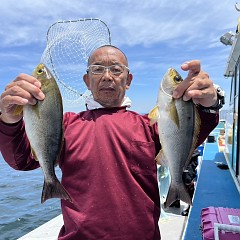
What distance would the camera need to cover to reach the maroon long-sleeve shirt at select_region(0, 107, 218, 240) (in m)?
2.11

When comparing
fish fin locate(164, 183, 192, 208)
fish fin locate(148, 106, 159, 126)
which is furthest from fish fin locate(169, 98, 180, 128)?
fish fin locate(164, 183, 192, 208)

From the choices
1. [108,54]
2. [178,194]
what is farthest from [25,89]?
[178,194]

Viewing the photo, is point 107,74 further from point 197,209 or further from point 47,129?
point 197,209

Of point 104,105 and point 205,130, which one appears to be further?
point 104,105

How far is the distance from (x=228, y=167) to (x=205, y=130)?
7.58m

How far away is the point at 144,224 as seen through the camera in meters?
2.16

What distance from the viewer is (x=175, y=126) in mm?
2096

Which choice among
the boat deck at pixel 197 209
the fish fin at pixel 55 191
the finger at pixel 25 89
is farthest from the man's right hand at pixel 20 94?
the boat deck at pixel 197 209

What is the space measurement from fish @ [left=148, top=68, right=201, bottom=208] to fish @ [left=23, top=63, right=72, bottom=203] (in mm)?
645

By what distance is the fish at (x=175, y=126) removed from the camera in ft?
6.80

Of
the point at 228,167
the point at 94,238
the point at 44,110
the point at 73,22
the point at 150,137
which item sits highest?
the point at 73,22

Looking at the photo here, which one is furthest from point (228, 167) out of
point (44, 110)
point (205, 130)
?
point (44, 110)

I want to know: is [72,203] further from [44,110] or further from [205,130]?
[205,130]

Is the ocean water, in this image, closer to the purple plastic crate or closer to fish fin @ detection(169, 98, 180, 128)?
the purple plastic crate
